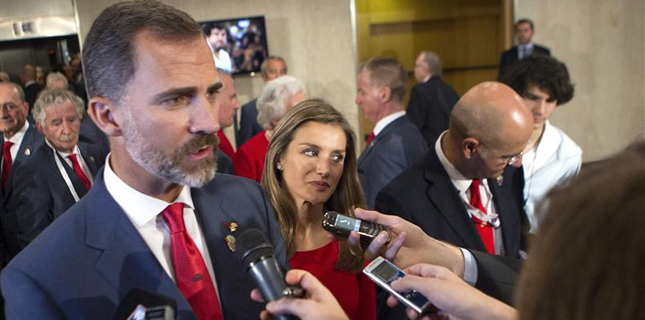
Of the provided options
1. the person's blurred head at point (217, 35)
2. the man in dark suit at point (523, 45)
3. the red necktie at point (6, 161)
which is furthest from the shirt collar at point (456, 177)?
the person's blurred head at point (217, 35)

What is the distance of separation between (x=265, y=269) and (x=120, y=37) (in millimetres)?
654

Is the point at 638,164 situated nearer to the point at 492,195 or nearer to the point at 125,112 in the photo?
the point at 125,112

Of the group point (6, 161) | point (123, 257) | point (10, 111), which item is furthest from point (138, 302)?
point (10, 111)

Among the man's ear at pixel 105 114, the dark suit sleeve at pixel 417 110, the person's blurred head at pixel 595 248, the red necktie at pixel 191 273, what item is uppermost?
the man's ear at pixel 105 114

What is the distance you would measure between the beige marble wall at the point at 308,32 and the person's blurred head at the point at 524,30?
7.24 feet

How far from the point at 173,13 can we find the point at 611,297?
1.09m

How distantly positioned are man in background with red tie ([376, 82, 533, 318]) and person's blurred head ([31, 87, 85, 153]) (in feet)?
8.10

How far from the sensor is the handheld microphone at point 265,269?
0.97 metres

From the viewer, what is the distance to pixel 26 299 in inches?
42.8

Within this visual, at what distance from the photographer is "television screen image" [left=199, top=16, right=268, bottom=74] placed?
7.54 meters

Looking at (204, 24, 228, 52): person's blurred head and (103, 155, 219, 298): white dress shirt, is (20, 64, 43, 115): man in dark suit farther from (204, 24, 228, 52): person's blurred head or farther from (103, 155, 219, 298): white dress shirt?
(103, 155, 219, 298): white dress shirt

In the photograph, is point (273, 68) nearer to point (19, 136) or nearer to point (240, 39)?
point (240, 39)

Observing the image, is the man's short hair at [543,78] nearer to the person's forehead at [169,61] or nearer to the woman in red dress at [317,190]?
the woman in red dress at [317,190]

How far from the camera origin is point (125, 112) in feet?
4.14
